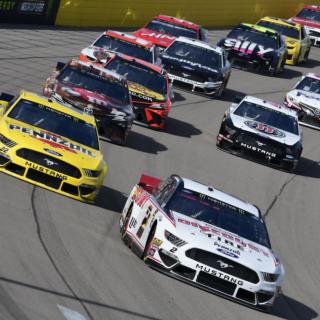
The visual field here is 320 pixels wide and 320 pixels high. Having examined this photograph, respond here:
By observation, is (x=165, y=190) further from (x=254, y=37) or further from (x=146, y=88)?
(x=254, y=37)

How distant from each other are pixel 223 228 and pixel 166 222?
2.90 feet

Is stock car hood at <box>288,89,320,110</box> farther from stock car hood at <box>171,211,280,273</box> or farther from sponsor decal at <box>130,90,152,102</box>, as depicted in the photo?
stock car hood at <box>171,211,280,273</box>

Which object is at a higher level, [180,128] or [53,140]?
[53,140]

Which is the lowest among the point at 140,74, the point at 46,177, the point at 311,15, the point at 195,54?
the point at 311,15

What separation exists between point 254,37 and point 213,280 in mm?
24237

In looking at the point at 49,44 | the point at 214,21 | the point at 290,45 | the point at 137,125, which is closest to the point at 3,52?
the point at 49,44

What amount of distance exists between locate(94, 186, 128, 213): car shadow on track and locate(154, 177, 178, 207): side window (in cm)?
163

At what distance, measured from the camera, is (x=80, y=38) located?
34.2m

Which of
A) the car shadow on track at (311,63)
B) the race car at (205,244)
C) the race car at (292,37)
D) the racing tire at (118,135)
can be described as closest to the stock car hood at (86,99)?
the racing tire at (118,135)

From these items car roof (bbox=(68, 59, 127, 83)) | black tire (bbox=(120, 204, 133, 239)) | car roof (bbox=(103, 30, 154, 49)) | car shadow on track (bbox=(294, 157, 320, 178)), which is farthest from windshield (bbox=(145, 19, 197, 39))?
black tire (bbox=(120, 204, 133, 239))

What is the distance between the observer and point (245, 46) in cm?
3466

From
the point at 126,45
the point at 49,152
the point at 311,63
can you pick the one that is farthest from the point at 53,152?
the point at 311,63

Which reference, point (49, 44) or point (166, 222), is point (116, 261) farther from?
point (49, 44)

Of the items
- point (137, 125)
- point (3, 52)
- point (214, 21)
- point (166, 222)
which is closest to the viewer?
point (166, 222)
